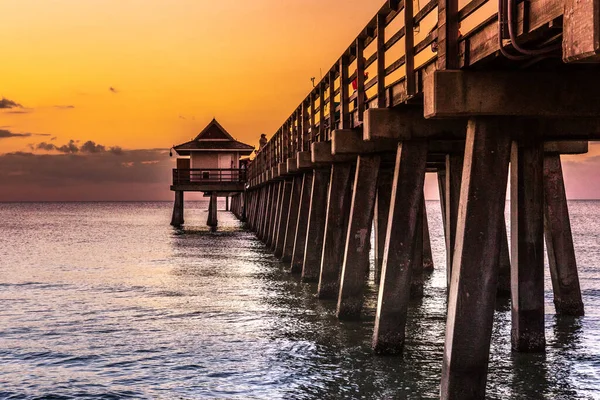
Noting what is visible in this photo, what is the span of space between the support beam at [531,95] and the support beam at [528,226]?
2.78 m

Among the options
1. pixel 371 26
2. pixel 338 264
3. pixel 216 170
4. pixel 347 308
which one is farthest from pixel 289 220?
pixel 216 170

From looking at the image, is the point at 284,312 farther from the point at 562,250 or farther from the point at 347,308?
the point at 562,250

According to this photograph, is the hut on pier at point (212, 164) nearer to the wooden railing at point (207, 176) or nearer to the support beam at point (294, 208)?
the wooden railing at point (207, 176)

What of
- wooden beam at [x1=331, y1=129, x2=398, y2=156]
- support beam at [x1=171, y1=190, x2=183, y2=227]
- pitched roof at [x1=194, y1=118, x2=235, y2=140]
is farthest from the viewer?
pitched roof at [x1=194, y1=118, x2=235, y2=140]

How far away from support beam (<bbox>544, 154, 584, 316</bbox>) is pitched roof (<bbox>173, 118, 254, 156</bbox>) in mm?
41265

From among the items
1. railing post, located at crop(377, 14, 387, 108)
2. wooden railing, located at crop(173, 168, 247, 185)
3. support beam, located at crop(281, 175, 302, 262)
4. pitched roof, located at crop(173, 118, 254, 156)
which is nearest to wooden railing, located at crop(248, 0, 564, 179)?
railing post, located at crop(377, 14, 387, 108)

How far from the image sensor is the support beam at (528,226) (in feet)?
31.0

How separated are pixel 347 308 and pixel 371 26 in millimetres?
4309

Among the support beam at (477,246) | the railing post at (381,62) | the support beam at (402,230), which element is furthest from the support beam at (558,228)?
the support beam at (477,246)

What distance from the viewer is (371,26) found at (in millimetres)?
10648

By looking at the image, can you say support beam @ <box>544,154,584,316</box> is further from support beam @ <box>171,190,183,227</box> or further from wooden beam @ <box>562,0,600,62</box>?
support beam @ <box>171,190,183,227</box>

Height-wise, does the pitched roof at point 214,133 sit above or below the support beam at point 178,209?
above

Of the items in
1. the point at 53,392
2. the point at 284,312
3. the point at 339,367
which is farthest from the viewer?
the point at 284,312

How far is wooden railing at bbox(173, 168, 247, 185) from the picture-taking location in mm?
47050
